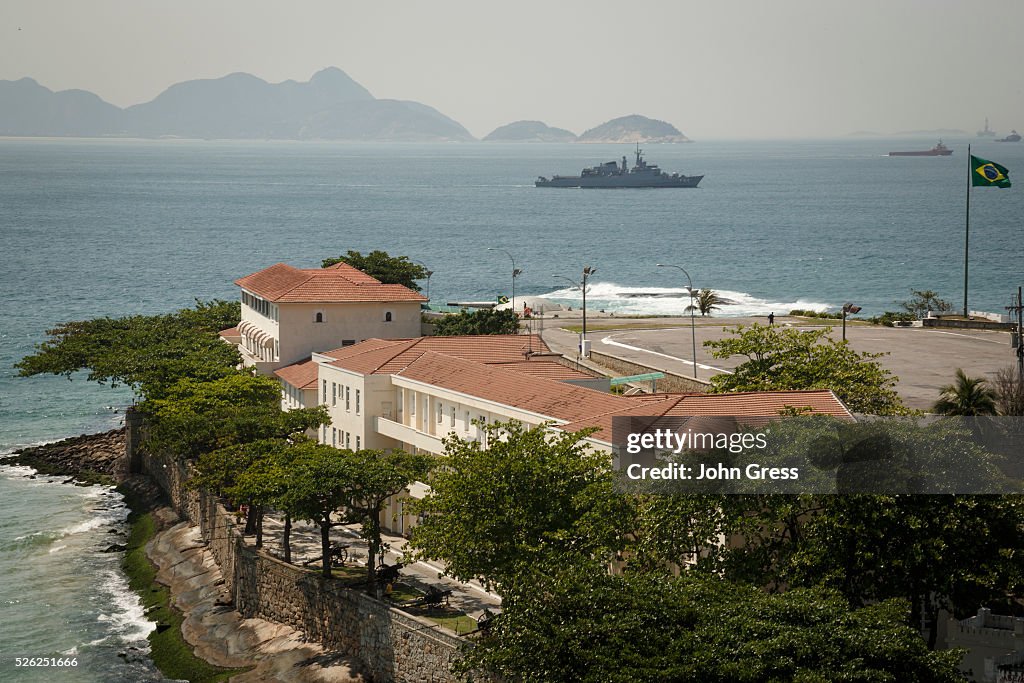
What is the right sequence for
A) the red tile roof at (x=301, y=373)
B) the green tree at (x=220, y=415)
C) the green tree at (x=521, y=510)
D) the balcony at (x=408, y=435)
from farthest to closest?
the red tile roof at (x=301, y=373) < the green tree at (x=220, y=415) < the balcony at (x=408, y=435) < the green tree at (x=521, y=510)

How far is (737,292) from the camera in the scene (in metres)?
146

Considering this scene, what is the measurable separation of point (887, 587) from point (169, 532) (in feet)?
115

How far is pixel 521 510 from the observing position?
3684 centimetres

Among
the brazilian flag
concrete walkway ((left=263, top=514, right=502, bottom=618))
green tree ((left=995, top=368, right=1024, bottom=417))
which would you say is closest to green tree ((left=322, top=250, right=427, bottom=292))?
the brazilian flag

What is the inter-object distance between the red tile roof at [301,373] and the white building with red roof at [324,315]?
49.0 inches

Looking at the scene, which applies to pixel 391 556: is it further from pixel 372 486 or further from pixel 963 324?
pixel 963 324

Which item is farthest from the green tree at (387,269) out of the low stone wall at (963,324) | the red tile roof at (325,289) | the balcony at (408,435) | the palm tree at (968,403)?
the palm tree at (968,403)

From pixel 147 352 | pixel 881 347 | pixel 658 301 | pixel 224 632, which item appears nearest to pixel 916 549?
pixel 224 632

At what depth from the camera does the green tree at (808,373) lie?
156ft

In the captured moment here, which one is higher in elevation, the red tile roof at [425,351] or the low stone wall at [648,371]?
the red tile roof at [425,351]

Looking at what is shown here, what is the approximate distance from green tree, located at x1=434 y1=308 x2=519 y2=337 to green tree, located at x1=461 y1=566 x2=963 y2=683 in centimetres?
4425

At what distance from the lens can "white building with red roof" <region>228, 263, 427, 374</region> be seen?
2739 inches

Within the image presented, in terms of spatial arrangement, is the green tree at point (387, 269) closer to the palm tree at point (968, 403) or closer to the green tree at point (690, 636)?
the palm tree at point (968, 403)

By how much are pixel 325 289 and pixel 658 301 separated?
69779mm
